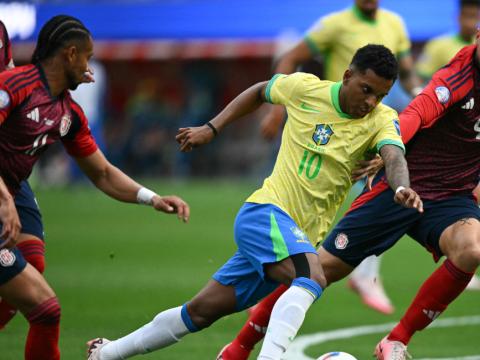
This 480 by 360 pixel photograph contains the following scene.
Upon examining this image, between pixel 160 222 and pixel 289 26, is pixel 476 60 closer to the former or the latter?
pixel 160 222

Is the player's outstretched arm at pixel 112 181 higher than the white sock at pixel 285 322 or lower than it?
higher

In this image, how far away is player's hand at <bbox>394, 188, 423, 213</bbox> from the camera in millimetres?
5926

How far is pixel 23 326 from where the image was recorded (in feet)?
29.5

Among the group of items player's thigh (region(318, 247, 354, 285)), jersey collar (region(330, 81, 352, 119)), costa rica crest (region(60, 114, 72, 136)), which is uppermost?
jersey collar (region(330, 81, 352, 119))

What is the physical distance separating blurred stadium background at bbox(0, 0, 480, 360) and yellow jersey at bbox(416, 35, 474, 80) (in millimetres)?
2515

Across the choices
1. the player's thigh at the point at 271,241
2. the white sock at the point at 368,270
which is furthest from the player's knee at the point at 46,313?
the white sock at the point at 368,270

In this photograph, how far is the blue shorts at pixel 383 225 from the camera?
7.32 metres

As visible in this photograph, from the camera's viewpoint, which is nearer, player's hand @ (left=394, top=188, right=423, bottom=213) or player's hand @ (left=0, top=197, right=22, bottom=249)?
player's hand @ (left=0, top=197, right=22, bottom=249)

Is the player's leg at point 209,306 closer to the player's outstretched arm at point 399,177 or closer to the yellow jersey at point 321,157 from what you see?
the yellow jersey at point 321,157

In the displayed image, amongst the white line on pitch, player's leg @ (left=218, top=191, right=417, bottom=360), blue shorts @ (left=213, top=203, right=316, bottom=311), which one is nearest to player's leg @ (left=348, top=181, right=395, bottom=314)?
the white line on pitch

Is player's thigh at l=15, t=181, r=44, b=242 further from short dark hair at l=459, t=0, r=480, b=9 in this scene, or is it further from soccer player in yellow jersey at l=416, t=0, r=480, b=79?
short dark hair at l=459, t=0, r=480, b=9

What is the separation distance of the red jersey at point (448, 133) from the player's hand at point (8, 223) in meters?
2.74

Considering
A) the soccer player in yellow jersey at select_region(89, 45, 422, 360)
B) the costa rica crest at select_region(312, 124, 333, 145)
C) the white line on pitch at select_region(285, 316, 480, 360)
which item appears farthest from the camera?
the white line on pitch at select_region(285, 316, 480, 360)

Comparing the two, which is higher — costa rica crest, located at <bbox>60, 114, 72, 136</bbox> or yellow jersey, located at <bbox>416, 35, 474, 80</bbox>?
costa rica crest, located at <bbox>60, 114, 72, 136</bbox>
